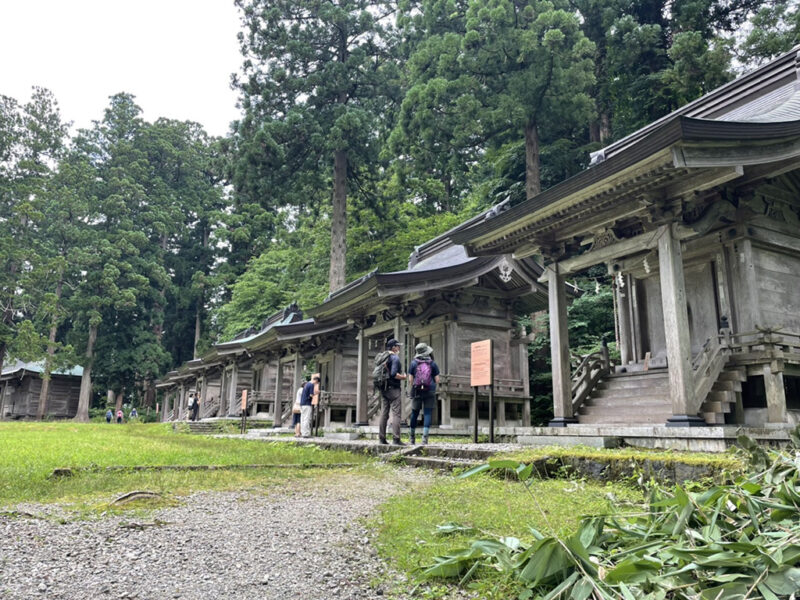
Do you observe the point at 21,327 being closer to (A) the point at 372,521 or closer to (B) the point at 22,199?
(B) the point at 22,199

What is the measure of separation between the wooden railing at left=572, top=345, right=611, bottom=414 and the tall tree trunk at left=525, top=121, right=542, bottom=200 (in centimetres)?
985

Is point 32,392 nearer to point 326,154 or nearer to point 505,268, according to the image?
point 326,154

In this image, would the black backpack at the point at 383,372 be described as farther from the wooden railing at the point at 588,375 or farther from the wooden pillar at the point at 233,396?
the wooden pillar at the point at 233,396

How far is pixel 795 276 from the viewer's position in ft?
30.1

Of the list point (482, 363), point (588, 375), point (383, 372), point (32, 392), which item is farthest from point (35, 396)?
point (588, 375)

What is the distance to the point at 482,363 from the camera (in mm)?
8977

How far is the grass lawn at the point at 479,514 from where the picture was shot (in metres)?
2.90

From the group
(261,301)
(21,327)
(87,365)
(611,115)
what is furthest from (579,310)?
(87,365)

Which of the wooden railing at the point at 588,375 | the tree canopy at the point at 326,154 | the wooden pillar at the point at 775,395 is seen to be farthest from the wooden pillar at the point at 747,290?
the tree canopy at the point at 326,154

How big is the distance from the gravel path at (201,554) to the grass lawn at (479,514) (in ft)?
0.64

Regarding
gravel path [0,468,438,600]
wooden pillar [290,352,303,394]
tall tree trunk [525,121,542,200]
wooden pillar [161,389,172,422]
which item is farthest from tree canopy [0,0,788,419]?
gravel path [0,468,438,600]

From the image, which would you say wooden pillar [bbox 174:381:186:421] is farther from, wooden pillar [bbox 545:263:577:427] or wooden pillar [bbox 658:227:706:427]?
wooden pillar [bbox 658:227:706:427]

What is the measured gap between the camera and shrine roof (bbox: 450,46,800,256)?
691 cm

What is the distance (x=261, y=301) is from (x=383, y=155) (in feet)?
46.8
